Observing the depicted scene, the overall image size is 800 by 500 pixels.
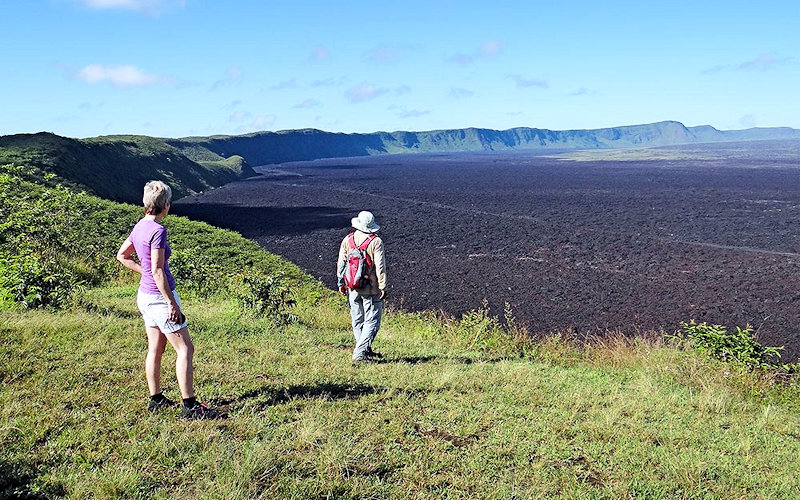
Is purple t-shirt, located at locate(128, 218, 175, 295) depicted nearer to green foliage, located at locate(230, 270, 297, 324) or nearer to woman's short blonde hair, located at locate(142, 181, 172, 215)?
woman's short blonde hair, located at locate(142, 181, 172, 215)

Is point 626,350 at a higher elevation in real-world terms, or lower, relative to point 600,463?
lower

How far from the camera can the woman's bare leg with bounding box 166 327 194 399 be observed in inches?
162

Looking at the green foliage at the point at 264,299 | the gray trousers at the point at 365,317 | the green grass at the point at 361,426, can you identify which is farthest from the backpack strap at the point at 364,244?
the green foliage at the point at 264,299

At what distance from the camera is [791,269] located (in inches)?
949

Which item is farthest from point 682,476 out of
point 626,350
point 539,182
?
point 539,182

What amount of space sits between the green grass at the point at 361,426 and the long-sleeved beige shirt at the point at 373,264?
2.90 ft

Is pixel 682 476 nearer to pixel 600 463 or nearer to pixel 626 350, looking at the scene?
pixel 600 463

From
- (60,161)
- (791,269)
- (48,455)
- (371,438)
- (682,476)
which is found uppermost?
(60,161)

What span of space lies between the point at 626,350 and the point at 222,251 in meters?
12.0

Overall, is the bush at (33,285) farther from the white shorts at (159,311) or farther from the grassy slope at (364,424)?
the white shorts at (159,311)

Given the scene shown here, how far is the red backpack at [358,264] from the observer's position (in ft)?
20.6

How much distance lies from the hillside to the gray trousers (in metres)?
36.6

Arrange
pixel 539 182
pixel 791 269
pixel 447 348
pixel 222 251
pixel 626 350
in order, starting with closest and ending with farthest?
pixel 447 348
pixel 626 350
pixel 222 251
pixel 791 269
pixel 539 182

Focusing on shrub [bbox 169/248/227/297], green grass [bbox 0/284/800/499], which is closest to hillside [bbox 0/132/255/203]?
shrub [bbox 169/248/227/297]
